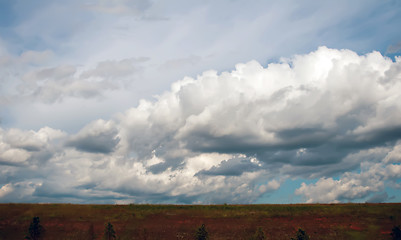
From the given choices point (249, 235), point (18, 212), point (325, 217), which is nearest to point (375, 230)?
point (325, 217)

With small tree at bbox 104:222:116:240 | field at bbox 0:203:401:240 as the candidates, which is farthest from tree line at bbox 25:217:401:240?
field at bbox 0:203:401:240

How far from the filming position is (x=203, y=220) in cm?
7888

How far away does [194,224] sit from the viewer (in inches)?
3019

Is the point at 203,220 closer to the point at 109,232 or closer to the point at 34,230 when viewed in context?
the point at 109,232

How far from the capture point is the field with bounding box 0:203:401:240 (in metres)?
72.3

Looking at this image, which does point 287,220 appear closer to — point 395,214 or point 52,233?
point 395,214

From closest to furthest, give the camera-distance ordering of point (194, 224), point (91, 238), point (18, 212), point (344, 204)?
point (91, 238) → point (194, 224) → point (18, 212) → point (344, 204)

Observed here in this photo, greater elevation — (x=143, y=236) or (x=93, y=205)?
(x=93, y=205)

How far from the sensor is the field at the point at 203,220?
72312mm

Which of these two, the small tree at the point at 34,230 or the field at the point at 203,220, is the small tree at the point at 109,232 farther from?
the small tree at the point at 34,230

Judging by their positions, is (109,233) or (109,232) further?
(109,233)

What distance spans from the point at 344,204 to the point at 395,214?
1278 cm

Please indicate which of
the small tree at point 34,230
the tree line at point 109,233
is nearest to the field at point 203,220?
the tree line at point 109,233

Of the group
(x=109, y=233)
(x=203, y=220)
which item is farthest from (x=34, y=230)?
(x=203, y=220)
